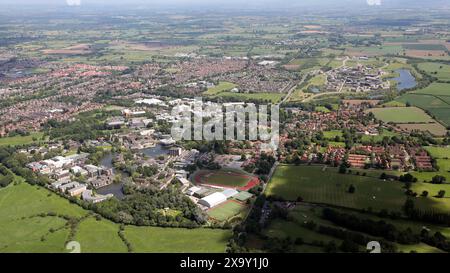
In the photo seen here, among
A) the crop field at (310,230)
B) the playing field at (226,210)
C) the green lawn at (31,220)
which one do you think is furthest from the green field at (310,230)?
the green lawn at (31,220)

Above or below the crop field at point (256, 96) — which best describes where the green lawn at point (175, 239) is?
below

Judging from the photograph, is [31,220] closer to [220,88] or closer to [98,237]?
[98,237]

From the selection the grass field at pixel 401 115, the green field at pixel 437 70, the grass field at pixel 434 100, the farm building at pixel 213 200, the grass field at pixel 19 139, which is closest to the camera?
the farm building at pixel 213 200

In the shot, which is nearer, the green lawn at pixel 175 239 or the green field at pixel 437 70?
the green lawn at pixel 175 239

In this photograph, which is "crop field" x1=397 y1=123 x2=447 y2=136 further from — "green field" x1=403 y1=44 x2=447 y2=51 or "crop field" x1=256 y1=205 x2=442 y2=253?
"green field" x1=403 y1=44 x2=447 y2=51

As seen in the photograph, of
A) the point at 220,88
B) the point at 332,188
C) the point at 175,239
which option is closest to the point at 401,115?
the point at 332,188

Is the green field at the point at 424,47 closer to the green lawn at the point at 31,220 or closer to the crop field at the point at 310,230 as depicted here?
the crop field at the point at 310,230

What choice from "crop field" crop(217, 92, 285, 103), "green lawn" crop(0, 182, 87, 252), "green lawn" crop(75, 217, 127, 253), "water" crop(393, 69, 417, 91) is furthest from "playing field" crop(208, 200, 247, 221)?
"water" crop(393, 69, 417, 91)
